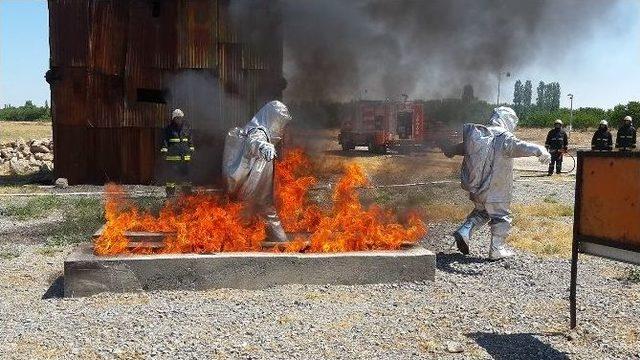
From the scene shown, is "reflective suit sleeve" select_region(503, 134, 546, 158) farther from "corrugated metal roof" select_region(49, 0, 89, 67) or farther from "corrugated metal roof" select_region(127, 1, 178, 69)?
"corrugated metal roof" select_region(49, 0, 89, 67)

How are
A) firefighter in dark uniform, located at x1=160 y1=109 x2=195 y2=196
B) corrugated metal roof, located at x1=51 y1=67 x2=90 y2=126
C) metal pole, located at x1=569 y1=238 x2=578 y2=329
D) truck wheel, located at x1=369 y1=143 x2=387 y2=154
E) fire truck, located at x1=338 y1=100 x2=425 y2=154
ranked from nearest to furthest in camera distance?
1. metal pole, located at x1=569 y1=238 x2=578 y2=329
2. firefighter in dark uniform, located at x1=160 y1=109 x2=195 y2=196
3. corrugated metal roof, located at x1=51 y1=67 x2=90 y2=126
4. fire truck, located at x1=338 y1=100 x2=425 y2=154
5. truck wheel, located at x1=369 y1=143 x2=387 y2=154

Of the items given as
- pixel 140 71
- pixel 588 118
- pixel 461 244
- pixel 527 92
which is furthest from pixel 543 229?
pixel 588 118

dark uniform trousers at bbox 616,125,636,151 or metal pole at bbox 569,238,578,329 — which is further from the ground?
dark uniform trousers at bbox 616,125,636,151

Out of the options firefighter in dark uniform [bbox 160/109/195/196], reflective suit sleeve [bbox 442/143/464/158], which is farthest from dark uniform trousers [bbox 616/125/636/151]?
firefighter in dark uniform [bbox 160/109/195/196]

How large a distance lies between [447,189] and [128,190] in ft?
23.8

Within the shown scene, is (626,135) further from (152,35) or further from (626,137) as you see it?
(152,35)

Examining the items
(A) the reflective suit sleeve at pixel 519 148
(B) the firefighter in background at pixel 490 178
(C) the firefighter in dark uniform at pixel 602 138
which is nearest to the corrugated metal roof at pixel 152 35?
(B) the firefighter in background at pixel 490 178

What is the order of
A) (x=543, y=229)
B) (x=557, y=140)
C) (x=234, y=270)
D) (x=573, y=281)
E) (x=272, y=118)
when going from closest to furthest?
(x=573, y=281)
(x=234, y=270)
(x=272, y=118)
(x=543, y=229)
(x=557, y=140)

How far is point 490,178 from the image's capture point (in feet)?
22.7

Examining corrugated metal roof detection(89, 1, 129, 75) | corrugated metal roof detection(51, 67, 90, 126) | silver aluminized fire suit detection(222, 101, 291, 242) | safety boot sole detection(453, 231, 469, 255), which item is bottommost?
safety boot sole detection(453, 231, 469, 255)

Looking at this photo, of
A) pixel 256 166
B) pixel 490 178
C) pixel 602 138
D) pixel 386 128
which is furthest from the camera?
pixel 386 128

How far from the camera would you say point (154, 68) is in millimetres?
13727

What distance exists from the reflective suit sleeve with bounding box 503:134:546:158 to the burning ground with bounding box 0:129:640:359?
1.28 meters

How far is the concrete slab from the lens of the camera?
5473 millimetres
